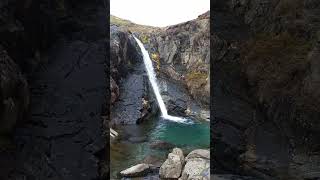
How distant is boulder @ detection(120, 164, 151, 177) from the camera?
Answer: 51.7ft

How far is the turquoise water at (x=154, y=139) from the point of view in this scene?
59.5ft

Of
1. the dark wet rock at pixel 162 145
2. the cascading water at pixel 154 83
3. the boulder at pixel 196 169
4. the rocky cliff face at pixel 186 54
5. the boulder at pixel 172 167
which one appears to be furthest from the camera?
the rocky cliff face at pixel 186 54

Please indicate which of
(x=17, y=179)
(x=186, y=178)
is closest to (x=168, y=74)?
(x=186, y=178)

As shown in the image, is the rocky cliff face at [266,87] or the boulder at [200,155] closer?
the rocky cliff face at [266,87]

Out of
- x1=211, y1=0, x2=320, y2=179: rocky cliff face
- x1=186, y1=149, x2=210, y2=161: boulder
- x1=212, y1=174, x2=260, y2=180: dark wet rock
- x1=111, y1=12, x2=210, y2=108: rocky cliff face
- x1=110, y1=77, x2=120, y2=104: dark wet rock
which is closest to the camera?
x1=211, y1=0, x2=320, y2=179: rocky cliff face

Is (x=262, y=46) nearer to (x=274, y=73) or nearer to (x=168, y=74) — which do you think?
(x=274, y=73)

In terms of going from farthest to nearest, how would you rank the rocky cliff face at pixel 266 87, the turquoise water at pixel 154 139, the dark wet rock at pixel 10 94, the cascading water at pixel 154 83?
the cascading water at pixel 154 83, the turquoise water at pixel 154 139, the rocky cliff face at pixel 266 87, the dark wet rock at pixel 10 94

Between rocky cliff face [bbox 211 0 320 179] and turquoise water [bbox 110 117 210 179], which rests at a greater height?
rocky cliff face [bbox 211 0 320 179]

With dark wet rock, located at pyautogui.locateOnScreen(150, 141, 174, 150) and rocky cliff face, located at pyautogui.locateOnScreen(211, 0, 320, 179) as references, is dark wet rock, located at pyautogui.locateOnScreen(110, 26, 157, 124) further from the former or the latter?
rocky cliff face, located at pyautogui.locateOnScreen(211, 0, 320, 179)

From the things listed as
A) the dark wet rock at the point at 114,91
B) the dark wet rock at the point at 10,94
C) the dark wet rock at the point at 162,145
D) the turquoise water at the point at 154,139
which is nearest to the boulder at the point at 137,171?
the turquoise water at the point at 154,139

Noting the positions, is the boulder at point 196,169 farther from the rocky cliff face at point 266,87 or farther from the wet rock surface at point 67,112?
the wet rock surface at point 67,112

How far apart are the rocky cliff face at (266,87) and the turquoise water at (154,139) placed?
7518mm

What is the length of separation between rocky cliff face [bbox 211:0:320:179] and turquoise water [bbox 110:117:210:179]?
24.7 feet

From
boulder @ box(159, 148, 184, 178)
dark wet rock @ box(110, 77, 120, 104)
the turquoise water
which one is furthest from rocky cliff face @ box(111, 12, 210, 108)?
boulder @ box(159, 148, 184, 178)
